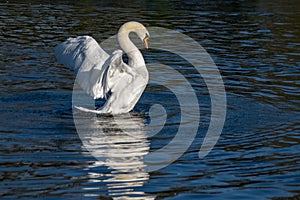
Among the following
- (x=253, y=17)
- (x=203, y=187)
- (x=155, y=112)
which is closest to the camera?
(x=203, y=187)

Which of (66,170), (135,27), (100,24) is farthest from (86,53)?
(100,24)

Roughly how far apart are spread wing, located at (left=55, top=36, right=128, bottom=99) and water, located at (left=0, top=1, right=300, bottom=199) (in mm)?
579

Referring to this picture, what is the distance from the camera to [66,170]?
8.73 meters

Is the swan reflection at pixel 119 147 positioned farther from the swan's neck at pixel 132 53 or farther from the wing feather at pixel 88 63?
the swan's neck at pixel 132 53

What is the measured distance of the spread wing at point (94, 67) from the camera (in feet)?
35.5

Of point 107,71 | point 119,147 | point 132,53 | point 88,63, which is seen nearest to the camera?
point 119,147

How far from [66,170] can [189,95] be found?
484 cm

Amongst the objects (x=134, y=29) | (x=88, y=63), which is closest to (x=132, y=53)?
(x=134, y=29)

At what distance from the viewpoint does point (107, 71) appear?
35.4ft

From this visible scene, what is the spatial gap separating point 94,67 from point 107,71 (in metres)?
0.46

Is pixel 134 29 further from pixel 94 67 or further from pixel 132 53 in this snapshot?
pixel 94 67

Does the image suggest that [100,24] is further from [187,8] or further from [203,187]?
[203,187]


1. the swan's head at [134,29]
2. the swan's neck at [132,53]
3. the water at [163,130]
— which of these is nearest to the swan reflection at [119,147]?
the water at [163,130]

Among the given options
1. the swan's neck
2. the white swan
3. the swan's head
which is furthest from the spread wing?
the swan's head
